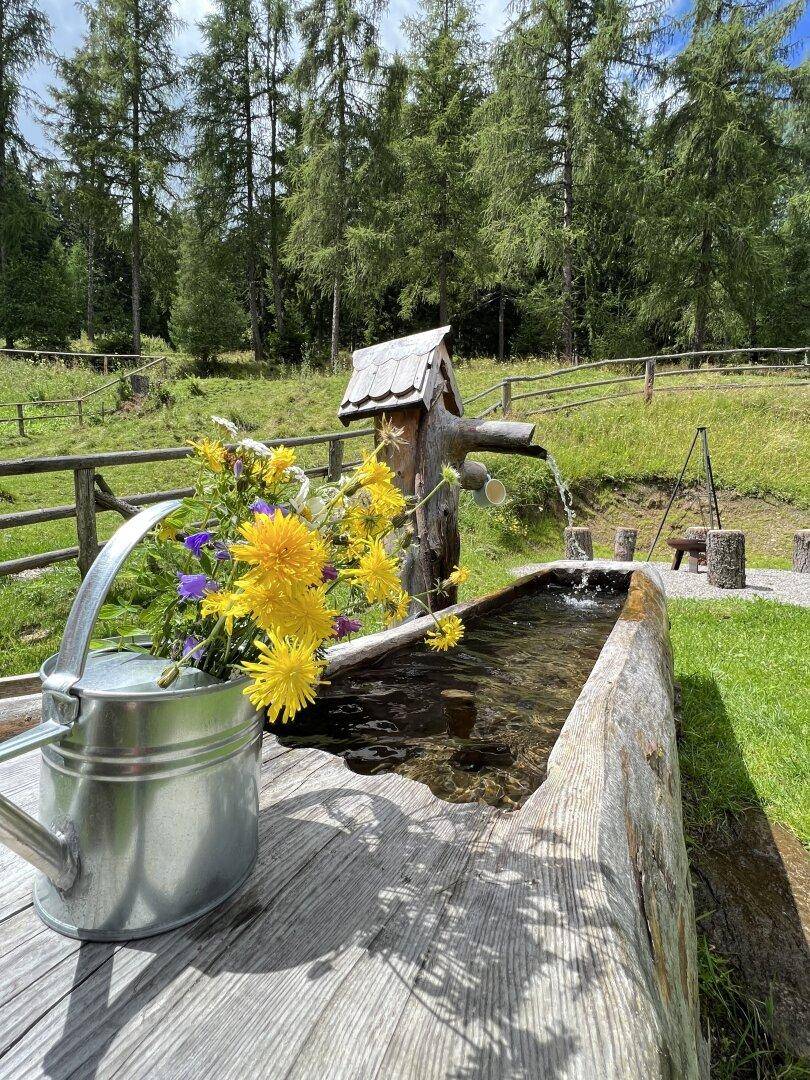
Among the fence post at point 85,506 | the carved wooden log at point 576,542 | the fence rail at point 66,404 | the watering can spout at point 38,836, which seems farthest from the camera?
the fence rail at point 66,404

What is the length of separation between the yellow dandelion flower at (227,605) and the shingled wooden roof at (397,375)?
2239 millimetres

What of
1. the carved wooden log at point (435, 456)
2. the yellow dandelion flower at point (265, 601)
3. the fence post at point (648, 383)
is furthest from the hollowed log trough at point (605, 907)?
the fence post at point (648, 383)

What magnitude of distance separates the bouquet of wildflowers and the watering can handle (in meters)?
0.09

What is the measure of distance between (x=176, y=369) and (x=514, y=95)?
12.5m

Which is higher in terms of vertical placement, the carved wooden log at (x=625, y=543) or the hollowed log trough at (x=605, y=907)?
the hollowed log trough at (x=605, y=907)

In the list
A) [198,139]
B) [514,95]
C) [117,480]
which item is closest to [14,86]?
[198,139]

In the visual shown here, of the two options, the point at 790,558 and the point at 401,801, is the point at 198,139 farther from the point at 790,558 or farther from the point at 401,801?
the point at 401,801

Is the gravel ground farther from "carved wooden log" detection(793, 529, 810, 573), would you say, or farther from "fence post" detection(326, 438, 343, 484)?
"fence post" detection(326, 438, 343, 484)

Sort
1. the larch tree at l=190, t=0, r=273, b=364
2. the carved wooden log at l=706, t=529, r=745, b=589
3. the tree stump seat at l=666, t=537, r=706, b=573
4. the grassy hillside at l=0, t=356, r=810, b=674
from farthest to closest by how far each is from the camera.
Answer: the larch tree at l=190, t=0, r=273, b=364, the grassy hillside at l=0, t=356, r=810, b=674, the tree stump seat at l=666, t=537, r=706, b=573, the carved wooden log at l=706, t=529, r=745, b=589

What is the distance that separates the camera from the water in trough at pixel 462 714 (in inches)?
71.9

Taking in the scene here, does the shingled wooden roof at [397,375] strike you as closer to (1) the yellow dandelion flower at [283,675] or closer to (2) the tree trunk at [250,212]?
(1) the yellow dandelion flower at [283,675]

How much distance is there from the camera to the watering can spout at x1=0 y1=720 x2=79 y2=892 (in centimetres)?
59

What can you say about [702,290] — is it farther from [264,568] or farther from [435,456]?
[264,568]

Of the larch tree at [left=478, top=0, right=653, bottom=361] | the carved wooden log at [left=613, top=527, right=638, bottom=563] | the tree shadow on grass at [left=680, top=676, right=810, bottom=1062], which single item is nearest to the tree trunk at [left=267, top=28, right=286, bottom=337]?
the larch tree at [left=478, top=0, right=653, bottom=361]
